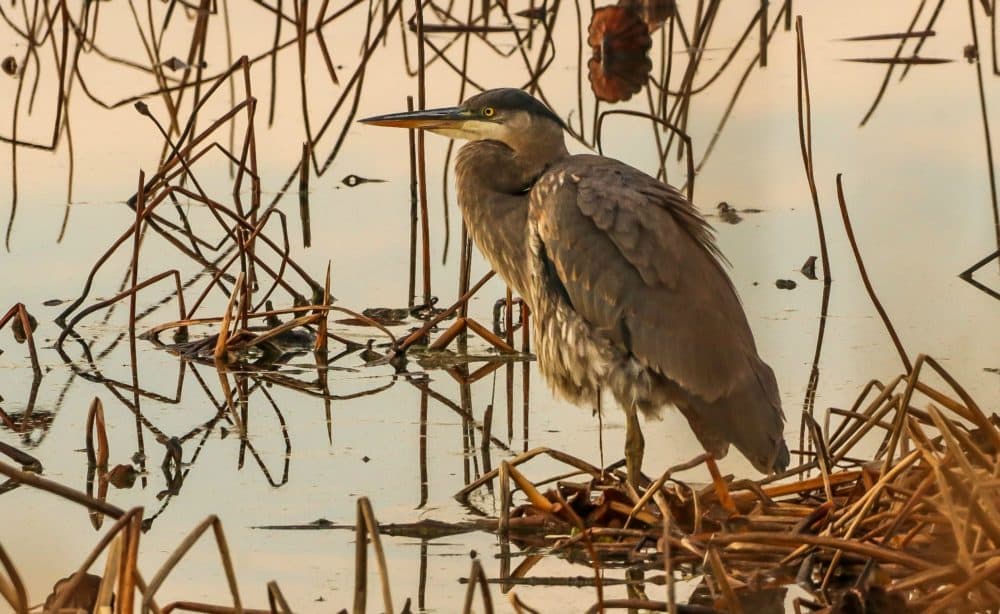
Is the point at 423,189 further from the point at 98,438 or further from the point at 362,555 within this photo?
the point at 362,555

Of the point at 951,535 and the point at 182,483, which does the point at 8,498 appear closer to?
the point at 182,483

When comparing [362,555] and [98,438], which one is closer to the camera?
[362,555]

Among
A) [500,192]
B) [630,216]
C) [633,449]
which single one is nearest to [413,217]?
[500,192]

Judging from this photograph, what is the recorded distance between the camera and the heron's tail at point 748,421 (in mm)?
4617

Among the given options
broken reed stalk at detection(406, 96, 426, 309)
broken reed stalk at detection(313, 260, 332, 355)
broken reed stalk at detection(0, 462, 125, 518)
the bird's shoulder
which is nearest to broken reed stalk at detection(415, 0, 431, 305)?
broken reed stalk at detection(406, 96, 426, 309)

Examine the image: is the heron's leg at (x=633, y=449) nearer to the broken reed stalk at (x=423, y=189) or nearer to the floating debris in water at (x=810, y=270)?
the broken reed stalk at (x=423, y=189)

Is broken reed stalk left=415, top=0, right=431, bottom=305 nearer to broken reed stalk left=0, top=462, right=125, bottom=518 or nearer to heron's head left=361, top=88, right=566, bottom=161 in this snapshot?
heron's head left=361, top=88, right=566, bottom=161

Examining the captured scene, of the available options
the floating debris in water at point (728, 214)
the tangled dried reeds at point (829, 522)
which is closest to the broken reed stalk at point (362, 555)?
the tangled dried reeds at point (829, 522)

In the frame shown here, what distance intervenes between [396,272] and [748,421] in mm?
2292

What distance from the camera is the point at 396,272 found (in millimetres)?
6660

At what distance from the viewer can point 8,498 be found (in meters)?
4.47

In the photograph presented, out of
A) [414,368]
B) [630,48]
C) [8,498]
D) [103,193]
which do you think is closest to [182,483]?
[8,498]

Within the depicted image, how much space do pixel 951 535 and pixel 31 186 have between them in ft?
16.3

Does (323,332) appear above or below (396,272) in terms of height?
below
